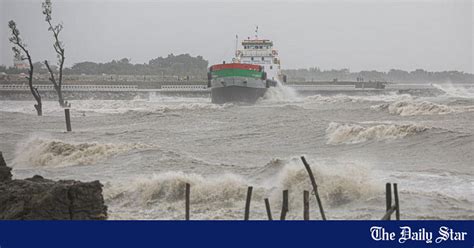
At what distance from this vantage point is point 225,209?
560 centimetres

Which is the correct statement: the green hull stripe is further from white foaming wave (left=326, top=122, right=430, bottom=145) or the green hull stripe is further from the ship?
white foaming wave (left=326, top=122, right=430, bottom=145)

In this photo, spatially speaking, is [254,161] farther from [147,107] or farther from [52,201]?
[147,107]

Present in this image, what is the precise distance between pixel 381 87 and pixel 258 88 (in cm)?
1324

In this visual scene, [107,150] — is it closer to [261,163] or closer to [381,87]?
[261,163]

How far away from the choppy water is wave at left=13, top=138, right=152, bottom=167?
2 cm

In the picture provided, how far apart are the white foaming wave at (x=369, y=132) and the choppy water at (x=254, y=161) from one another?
0.06ft

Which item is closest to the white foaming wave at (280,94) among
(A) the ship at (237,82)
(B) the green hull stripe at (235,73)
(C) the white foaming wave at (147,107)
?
(A) the ship at (237,82)

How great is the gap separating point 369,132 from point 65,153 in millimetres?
5469

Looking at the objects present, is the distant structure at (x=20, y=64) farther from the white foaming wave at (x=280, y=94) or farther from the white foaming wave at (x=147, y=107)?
the white foaming wave at (x=280, y=94)

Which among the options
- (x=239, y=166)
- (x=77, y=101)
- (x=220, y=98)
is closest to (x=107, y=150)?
(x=239, y=166)

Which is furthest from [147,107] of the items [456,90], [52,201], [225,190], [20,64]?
[52,201]

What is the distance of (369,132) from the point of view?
10203 millimetres

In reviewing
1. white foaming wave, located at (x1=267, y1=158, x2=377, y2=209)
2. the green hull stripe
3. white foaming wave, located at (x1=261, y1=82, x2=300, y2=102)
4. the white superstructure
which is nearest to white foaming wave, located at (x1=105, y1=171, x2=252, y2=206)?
white foaming wave, located at (x1=267, y1=158, x2=377, y2=209)

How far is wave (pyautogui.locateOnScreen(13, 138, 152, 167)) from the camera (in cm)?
893
